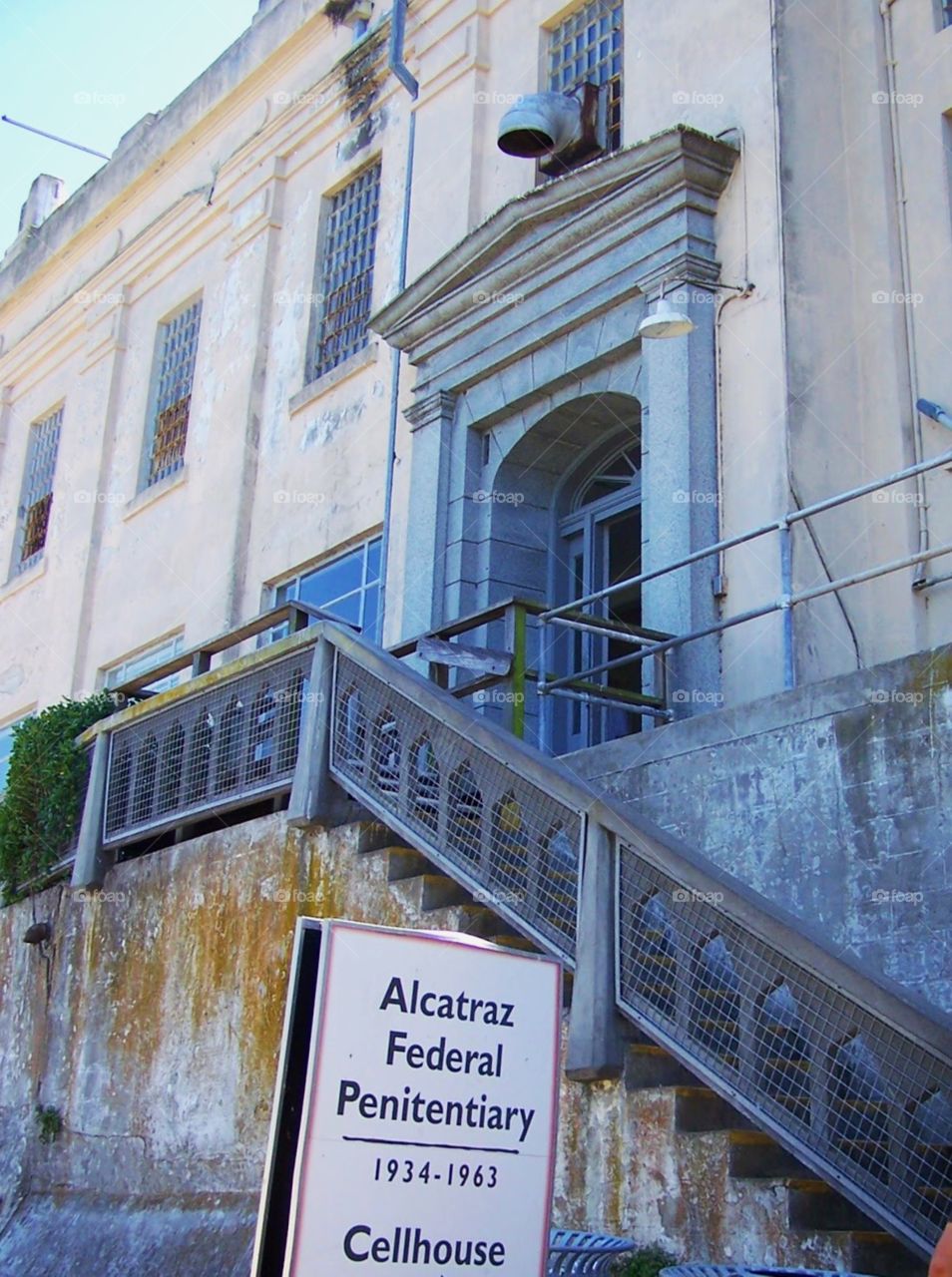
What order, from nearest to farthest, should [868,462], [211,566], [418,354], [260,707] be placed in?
1. [260,707]
2. [868,462]
3. [418,354]
4. [211,566]

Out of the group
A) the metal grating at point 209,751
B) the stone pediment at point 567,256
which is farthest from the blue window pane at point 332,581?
the metal grating at point 209,751

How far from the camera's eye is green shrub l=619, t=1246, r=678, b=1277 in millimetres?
6375

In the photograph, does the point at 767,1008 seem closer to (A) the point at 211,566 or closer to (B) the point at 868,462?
(B) the point at 868,462

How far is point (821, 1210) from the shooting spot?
20.7 ft

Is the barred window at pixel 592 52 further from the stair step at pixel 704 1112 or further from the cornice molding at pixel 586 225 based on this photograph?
the stair step at pixel 704 1112

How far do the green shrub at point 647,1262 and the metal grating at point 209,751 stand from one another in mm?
4005

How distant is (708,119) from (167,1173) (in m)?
8.27

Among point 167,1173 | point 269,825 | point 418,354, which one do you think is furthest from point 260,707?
point 418,354

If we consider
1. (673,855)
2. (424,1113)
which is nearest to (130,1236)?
(673,855)

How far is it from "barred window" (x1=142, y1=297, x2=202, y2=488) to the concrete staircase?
12.8 metres

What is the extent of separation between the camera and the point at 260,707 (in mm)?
10500

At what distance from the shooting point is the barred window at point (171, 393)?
1923 cm

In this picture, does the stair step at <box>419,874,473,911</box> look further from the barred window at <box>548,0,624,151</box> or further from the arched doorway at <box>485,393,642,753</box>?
the barred window at <box>548,0,624,151</box>

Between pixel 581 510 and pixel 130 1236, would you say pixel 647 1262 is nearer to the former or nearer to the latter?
pixel 130 1236
